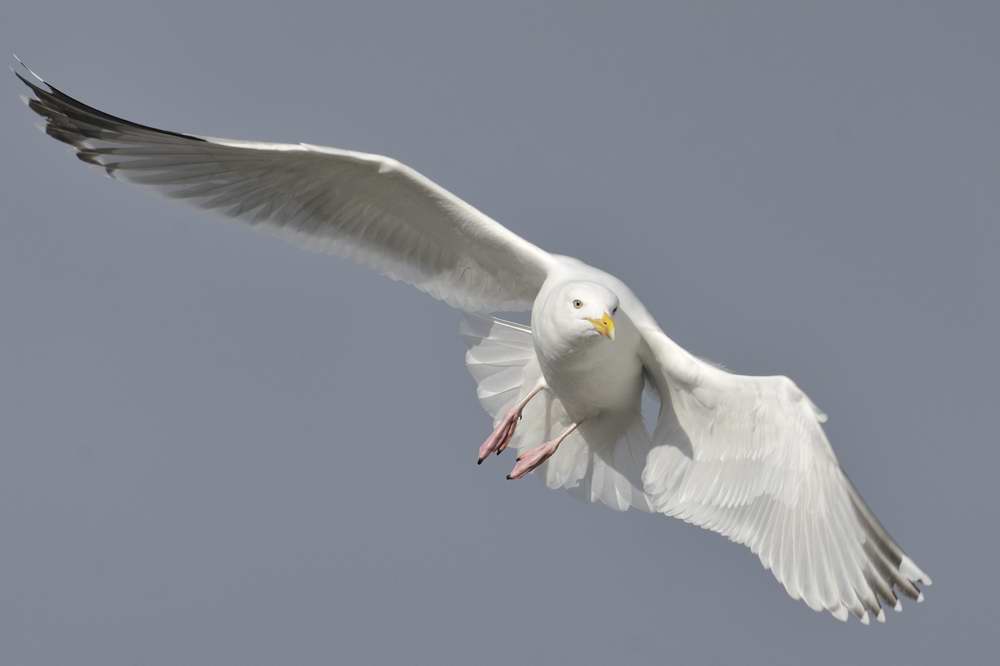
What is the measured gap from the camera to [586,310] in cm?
930

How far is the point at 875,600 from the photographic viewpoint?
9109 millimetres

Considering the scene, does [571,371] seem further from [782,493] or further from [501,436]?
[782,493]

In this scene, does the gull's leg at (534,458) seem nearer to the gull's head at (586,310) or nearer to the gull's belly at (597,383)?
the gull's belly at (597,383)

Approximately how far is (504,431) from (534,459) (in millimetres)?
275

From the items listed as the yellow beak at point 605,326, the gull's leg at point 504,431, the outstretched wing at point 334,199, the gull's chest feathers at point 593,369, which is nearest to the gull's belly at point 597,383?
the gull's chest feathers at point 593,369

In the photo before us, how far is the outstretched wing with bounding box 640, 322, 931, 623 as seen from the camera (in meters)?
8.98

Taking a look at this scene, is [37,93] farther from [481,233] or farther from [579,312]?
[579,312]

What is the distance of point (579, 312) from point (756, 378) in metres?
1.03

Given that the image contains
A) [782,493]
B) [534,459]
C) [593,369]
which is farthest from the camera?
[534,459]

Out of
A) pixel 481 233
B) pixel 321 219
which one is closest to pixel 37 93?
pixel 321 219

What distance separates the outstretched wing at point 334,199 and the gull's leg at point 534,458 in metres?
0.91

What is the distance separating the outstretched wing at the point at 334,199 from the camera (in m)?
10.1

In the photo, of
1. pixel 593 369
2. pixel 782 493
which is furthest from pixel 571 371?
pixel 782 493

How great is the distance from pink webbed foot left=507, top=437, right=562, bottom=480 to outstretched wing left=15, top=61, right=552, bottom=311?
93 centimetres
